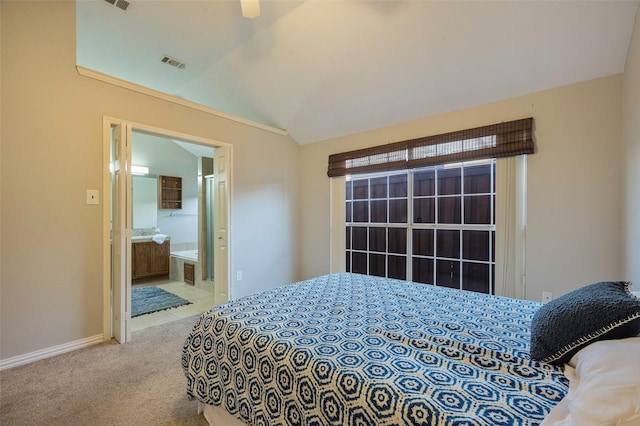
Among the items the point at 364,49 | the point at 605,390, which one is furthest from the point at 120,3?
the point at 605,390

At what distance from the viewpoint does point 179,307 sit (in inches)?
141

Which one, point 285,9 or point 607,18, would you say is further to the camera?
point 285,9

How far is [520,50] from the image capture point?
232cm

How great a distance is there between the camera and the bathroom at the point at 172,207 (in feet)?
15.3

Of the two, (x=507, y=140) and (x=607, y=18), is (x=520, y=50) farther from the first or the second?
(x=507, y=140)

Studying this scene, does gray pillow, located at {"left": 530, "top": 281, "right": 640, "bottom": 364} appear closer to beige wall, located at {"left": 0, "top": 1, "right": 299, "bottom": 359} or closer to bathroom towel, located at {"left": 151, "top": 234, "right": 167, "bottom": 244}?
beige wall, located at {"left": 0, "top": 1, "right": 299, "bottom": 359}

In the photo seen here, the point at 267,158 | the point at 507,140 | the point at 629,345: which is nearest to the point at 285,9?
the point at 267,158

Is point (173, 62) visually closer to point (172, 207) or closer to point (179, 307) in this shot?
point (179, 307)

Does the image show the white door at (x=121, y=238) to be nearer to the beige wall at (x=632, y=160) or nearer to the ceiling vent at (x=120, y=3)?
the ceiling vent at (x=120, y=3)

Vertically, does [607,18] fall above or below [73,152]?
above

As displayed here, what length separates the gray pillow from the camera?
37.7 inches

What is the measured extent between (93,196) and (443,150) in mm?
3532

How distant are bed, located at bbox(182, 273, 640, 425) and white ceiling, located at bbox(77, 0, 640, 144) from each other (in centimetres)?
205

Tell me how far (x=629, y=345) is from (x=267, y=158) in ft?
12.3
